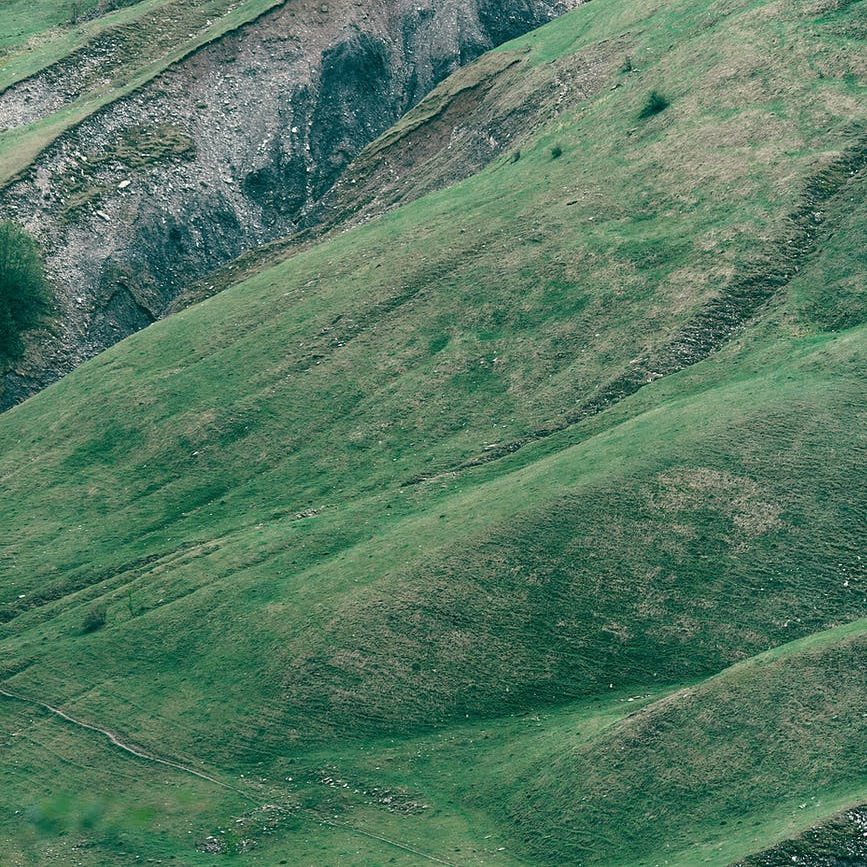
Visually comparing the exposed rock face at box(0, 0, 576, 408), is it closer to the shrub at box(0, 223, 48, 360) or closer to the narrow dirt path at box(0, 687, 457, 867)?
the shrub at box(0, 223, 48, 360)

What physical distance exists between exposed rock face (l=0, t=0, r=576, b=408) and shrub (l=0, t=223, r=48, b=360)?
187 centimetres

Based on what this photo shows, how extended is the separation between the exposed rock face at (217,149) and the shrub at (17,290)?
1873mm

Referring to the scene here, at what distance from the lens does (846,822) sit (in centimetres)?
3975

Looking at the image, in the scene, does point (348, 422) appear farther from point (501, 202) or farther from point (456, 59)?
point (456, 59)

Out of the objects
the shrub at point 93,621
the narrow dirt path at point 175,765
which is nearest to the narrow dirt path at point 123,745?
the narrow dirt path at point 175,765

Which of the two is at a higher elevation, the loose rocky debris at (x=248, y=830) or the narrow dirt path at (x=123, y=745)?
the narrow dirt path at (x=123, y=745)

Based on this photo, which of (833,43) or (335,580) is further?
(833,43)

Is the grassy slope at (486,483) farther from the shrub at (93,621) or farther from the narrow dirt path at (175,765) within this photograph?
the shrub at (93,621)

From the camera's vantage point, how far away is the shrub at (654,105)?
91125 millimetres

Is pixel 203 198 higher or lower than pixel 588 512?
higher

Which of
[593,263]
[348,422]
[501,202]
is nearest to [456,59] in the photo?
[501,202]

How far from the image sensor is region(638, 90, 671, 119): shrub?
9112 cm

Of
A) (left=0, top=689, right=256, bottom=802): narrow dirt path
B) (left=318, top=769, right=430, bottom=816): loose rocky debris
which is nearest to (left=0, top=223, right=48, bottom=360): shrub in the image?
(left=0, top=689, right=256, bottom=802): narrow dirt path

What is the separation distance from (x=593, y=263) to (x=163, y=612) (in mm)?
32963
